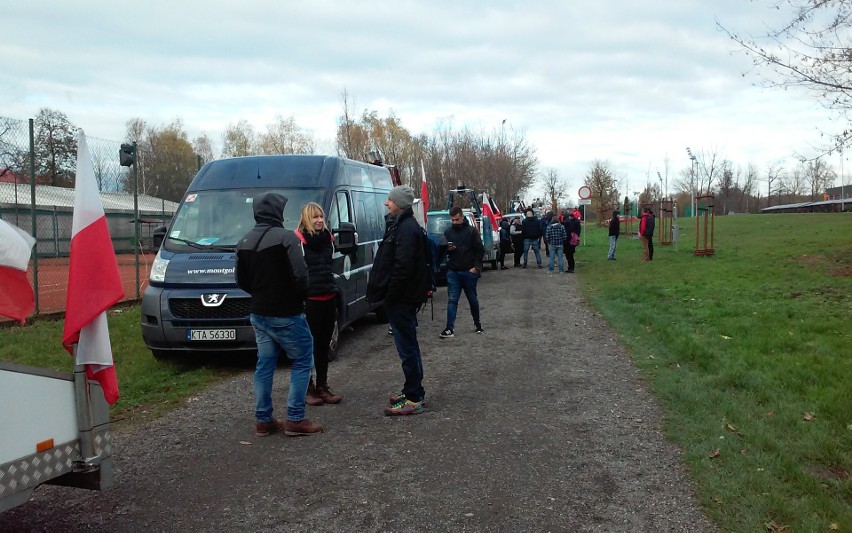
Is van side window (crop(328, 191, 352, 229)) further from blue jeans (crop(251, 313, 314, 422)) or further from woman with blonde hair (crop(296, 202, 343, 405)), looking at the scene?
blue jeans (crop(251, 313, 314, 422))

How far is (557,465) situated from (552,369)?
10.2ft

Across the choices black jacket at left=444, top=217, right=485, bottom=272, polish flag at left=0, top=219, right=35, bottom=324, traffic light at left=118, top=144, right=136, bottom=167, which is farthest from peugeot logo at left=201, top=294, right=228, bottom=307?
traffic light at left=118, top=144, right=136, bottom=167

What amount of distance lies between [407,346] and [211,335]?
113 inches

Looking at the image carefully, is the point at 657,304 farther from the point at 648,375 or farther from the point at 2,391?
the point at 2,391

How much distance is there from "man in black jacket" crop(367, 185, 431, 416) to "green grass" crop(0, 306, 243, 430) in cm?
241

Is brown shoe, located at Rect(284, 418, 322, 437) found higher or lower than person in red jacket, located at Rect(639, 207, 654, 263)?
lower

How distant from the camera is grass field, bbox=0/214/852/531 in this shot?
4.26 m

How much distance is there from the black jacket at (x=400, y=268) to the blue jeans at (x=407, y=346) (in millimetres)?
104

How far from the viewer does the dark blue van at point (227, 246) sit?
25.8ft

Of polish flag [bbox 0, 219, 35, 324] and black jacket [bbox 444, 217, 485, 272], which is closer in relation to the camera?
polish flag [bbox 0, 219, 35, 324]

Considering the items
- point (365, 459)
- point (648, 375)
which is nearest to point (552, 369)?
point (648, 375)

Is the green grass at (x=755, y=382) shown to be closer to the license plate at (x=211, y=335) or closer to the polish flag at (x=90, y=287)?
the polish flag at (x=90, y=287)

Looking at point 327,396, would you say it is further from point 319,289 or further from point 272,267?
point 272,267

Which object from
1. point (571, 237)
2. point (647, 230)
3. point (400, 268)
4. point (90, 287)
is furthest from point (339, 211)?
point (647, 230)
